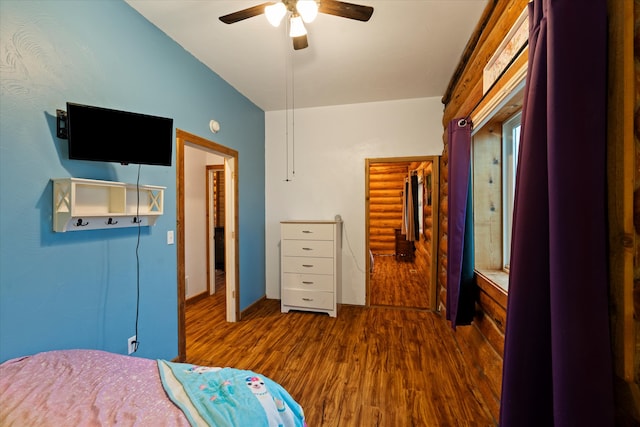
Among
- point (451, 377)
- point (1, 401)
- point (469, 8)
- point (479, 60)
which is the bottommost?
point (451, 377)

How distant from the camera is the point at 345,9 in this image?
1564mm

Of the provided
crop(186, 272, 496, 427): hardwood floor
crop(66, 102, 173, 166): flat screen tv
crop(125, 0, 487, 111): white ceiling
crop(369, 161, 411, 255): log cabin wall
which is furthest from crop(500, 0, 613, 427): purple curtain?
crop(369, 161, 411, 255): log cabin wall

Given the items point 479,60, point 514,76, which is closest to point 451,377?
point 514,76

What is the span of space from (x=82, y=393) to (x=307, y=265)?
2.45 meters

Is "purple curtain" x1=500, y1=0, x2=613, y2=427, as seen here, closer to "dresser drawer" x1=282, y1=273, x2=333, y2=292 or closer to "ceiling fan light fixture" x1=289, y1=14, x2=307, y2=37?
"ceiling fan light fixture" x1=289, y1=14, x2=307, y2=37

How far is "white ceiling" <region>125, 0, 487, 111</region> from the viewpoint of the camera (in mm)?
1895

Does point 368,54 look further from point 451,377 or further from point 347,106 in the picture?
point 451,377

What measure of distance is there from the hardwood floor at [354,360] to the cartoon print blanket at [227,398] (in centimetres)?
80

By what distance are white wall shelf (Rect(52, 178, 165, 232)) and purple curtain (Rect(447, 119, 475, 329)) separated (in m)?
2.30

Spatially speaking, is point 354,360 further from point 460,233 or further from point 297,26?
point 297,26

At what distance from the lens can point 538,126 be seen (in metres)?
0.95

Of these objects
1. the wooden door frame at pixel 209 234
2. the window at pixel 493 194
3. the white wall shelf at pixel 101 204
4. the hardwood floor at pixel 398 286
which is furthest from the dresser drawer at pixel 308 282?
the white wall shelf at pixel 101 204

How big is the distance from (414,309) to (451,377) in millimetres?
1417

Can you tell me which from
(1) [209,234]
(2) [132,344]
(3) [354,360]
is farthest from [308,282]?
(2) [132,344]
